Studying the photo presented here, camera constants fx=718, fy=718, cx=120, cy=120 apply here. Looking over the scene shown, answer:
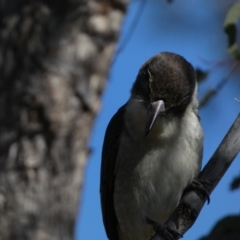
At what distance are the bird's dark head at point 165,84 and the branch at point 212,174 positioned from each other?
679mm

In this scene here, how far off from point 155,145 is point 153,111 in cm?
28

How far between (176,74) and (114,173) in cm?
72

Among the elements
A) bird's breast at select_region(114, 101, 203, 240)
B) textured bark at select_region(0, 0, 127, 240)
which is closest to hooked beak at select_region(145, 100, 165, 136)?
bird's breast at select_region(114, 101, 203, 240)

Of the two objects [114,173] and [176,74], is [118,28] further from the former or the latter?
[114,173]

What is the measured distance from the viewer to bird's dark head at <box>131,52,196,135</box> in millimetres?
3973

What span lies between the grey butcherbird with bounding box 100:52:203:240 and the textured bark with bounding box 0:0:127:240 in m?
1.50

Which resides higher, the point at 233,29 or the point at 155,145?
the point at 233,29

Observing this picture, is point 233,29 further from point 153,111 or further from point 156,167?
point 156,167

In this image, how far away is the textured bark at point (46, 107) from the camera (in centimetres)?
218

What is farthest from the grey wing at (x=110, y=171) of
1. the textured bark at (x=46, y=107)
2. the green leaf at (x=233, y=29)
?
the textured bark at (x=46, y=107)

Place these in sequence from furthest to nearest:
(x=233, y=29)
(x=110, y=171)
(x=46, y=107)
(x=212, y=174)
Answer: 1. (x=110, y=171)
2. (x=233, y=29)
3. (x=212, y=174)
4. (x=46, y=107)

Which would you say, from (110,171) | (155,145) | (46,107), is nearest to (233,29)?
(155,145)

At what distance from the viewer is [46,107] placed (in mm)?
2266

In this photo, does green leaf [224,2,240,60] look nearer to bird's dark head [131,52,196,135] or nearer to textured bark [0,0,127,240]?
bird's dark head [131,52,196,135]
